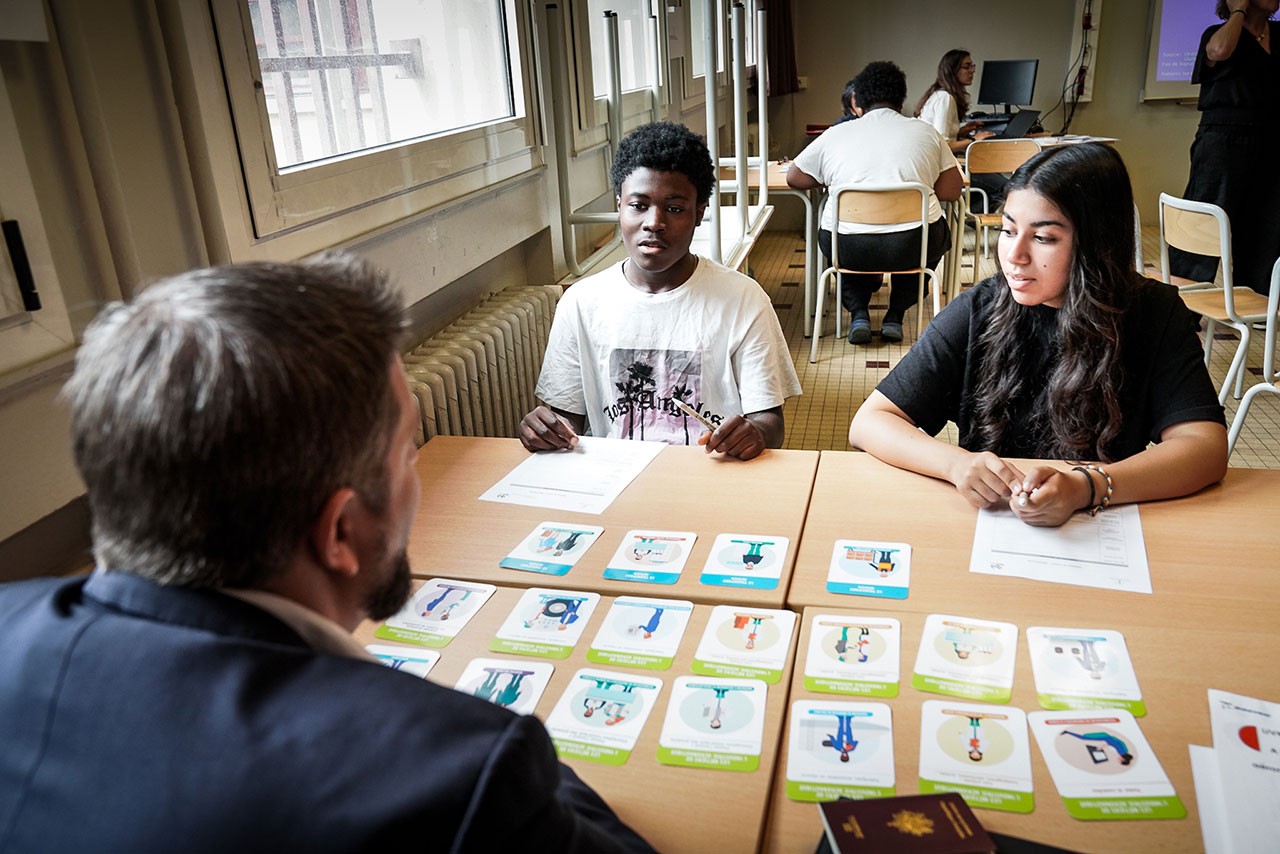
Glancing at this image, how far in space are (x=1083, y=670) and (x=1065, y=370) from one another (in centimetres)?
70

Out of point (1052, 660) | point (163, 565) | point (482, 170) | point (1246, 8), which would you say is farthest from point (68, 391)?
point (1246, 8)

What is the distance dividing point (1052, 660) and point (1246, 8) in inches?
145

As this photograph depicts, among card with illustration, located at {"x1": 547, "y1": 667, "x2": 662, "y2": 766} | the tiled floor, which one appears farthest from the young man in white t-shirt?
the tiled floor

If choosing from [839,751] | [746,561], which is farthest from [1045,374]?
[839,751]

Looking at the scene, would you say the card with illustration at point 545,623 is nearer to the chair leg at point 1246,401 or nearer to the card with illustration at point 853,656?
the card with illustration at point 853,656

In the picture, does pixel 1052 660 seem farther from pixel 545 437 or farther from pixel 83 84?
pixel 83 84

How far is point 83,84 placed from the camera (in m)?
1.21

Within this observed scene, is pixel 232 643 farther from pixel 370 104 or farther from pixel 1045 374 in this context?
pixel 370 104

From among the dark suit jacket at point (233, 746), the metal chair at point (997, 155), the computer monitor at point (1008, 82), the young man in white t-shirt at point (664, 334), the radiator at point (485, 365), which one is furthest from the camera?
the computer monitor at point (1008, 82)

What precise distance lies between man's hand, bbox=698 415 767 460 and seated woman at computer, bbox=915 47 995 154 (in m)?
4.86

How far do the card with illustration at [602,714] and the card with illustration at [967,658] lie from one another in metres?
0.30

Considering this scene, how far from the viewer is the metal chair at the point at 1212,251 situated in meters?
2.78

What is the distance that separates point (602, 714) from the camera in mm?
969

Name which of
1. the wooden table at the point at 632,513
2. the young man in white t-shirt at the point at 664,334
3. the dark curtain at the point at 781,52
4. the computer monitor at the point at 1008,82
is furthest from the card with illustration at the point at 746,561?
the computer monitor at the point at 1008,82
